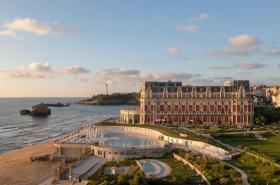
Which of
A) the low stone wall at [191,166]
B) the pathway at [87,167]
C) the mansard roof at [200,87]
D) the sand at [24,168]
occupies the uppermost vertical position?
the mansard roof at [200,87]

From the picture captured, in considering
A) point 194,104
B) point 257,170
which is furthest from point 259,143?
point 194,104

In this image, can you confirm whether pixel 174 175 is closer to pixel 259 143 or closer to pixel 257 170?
pixel 257 170

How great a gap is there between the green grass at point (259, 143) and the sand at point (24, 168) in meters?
30.6

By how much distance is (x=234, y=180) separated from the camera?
43.5m

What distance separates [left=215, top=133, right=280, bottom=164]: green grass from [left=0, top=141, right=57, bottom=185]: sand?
3061 centimetres

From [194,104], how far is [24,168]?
174ft

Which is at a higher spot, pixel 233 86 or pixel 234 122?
pixel 233 86

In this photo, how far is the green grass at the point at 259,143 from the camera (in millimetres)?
60028

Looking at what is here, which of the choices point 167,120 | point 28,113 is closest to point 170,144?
point 167,120

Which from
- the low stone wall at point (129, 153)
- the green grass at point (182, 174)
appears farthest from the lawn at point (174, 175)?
the low stone wall at point (129, 153)

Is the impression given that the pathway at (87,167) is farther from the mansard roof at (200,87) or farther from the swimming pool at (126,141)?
the mansard roof at (200,87)

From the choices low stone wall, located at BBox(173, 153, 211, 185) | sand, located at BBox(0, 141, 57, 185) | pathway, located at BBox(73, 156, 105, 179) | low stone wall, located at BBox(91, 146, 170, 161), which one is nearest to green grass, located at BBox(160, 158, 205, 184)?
low stone wall, located at BBox(173, 153, 211, 185)

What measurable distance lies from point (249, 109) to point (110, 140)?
43011 millimetres

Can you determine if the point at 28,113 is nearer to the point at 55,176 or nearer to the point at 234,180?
→ the point at 55,176
